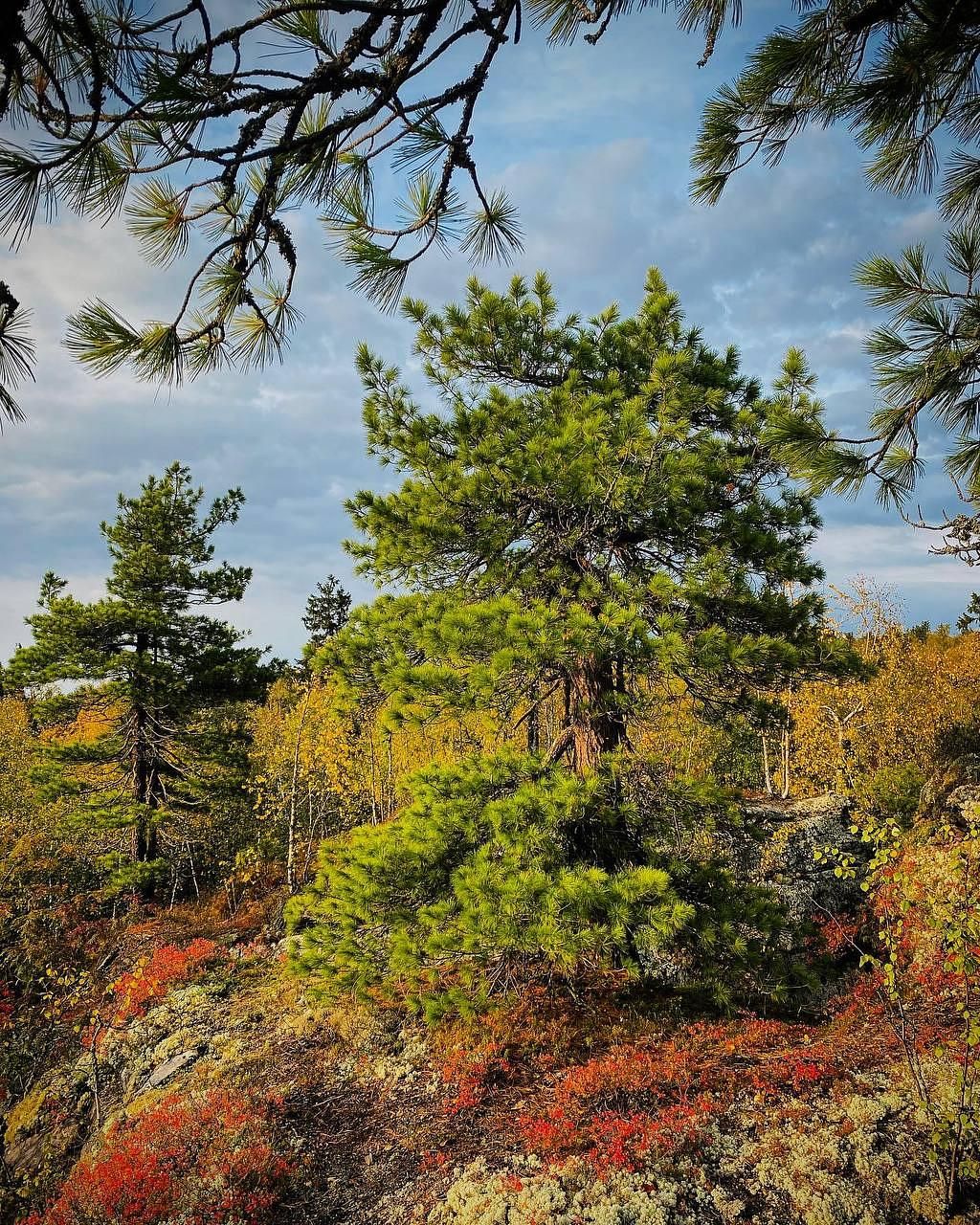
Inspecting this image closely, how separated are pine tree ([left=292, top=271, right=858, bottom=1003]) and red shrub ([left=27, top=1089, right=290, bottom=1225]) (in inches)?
61.8

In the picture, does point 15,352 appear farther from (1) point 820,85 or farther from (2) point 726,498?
(2) point 726,498

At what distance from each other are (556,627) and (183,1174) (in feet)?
18.6

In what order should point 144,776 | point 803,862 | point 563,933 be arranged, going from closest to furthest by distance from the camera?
point 563,933 → point 803,862 → point 144,776

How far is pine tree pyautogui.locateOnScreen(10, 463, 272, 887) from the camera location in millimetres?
13359

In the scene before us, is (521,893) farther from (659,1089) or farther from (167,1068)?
(167,1068)

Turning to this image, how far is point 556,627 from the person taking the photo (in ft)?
17.8

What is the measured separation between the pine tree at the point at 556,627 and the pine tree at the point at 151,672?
918cm

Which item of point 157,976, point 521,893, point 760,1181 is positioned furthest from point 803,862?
point 157,976

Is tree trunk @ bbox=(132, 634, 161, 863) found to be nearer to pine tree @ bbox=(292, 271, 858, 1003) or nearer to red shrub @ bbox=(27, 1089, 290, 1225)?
red shrub @ bbox=(27, 1089, 290, 1225)

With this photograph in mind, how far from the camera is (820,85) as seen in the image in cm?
309

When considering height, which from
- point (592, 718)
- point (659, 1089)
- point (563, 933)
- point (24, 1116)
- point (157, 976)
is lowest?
point (24, 1116)

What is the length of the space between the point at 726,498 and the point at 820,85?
384 centimetres

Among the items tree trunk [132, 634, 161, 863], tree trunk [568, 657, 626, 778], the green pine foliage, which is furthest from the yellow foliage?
tree trunk [132, 634, 161, 863]

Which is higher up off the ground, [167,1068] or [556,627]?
[556,627]
